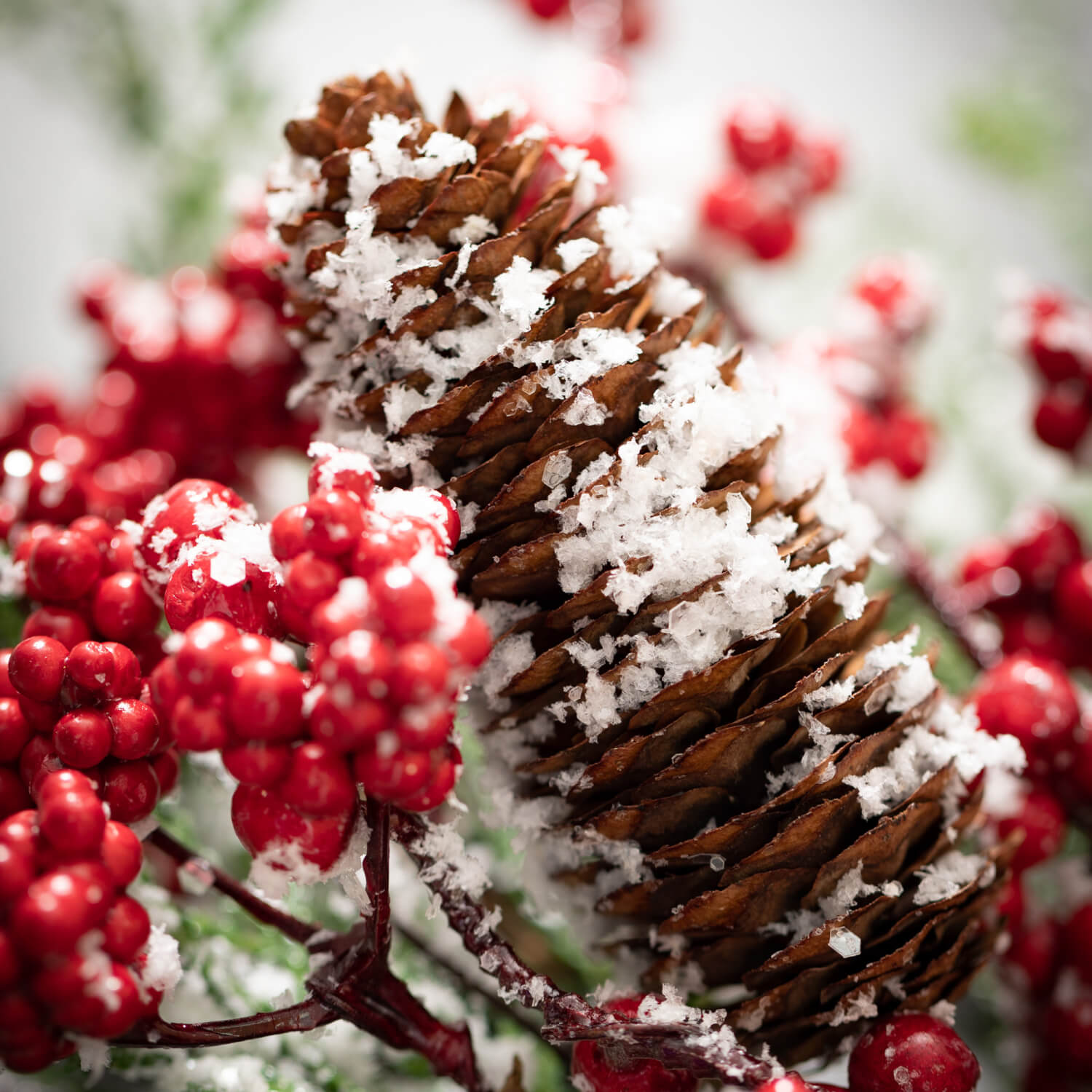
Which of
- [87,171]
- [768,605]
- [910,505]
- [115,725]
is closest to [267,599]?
[115,725]

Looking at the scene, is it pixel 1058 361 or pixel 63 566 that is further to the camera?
pixel 1058 361

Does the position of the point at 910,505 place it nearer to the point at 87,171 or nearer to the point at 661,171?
the point at 661,171

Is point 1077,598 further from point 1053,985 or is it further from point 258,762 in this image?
point 258,762

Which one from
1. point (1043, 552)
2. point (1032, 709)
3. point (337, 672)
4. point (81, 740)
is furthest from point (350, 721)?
point (1043, 552)

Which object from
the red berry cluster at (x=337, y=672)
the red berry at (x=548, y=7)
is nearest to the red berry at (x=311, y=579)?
the red berry cluster at (x=337, y=672)

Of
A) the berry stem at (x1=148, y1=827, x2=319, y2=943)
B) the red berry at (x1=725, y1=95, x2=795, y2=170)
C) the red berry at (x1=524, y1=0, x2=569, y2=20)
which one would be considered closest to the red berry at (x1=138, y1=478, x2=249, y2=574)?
the berry stem at (x1=148, y1=827, x2=319, y2=943)

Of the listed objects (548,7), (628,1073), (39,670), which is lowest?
(628,1073)

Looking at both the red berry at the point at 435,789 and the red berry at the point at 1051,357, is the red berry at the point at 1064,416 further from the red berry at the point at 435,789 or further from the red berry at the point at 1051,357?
the red berry at the point at 435,789
